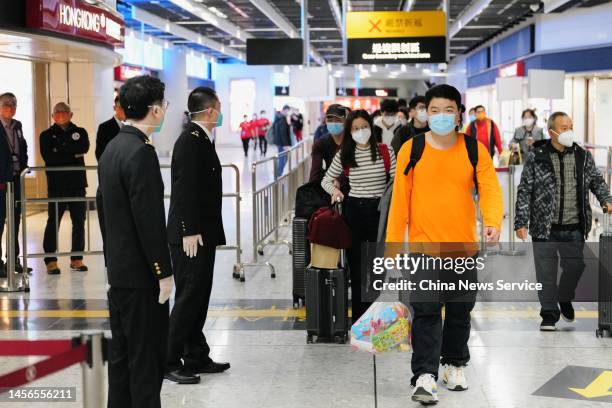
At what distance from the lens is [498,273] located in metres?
9.49

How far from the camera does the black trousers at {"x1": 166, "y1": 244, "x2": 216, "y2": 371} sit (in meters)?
5.53

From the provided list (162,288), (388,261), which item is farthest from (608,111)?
(162,288)

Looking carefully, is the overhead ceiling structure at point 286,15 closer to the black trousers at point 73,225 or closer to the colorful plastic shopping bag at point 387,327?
the black trousers at point 73,225

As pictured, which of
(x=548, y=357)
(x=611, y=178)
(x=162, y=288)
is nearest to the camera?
(x=162, y=288)

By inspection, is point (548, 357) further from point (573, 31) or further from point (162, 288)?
point (573, 31)

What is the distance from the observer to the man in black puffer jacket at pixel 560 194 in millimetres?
6582

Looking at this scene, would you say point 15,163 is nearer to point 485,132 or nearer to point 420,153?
point 420,153

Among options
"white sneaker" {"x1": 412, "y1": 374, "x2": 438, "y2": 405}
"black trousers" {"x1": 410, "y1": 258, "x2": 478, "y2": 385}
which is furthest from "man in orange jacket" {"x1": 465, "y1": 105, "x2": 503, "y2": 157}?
"white sneaker" {"x1": 412, "y1": 374, "x2": 438, "y2": 405}

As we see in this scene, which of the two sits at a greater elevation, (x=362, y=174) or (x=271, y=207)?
(x=362, y=174)

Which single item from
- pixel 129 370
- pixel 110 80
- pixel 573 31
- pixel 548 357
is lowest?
pixel 548 357

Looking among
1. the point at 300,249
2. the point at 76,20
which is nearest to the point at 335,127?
the point at 300,249

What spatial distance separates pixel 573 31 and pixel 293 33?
13488 mm

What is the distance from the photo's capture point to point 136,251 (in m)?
4.09

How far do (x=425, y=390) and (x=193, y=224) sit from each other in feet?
5.40
